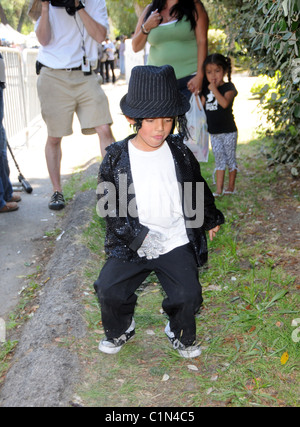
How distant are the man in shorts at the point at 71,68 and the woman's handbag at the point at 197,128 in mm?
777

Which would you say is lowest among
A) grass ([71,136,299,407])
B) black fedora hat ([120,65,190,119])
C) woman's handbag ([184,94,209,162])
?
grass ([71,136,299,407])

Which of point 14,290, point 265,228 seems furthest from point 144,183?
point 265,228

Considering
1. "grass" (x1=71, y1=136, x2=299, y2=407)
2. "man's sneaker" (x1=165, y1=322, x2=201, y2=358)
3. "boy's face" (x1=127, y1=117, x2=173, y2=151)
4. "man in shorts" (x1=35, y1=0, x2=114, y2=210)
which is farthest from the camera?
"man in shorts" (x1=35, y1=0, x2=114, y2=210)

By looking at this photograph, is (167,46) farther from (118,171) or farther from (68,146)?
(68,146)

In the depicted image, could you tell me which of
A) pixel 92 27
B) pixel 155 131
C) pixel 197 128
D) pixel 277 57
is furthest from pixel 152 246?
pixel 92 27

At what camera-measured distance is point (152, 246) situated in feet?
9.31

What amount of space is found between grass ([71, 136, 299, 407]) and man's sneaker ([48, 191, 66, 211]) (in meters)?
1.18

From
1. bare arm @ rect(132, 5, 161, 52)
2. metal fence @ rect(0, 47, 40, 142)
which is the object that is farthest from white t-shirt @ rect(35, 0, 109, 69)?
metal fence @ rect(0, 47, 40, 142)

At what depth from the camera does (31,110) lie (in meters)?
10.1

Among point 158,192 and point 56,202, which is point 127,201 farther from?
point 56,202

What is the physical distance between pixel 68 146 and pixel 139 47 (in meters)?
4.15

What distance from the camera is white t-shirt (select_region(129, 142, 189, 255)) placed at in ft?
9.30

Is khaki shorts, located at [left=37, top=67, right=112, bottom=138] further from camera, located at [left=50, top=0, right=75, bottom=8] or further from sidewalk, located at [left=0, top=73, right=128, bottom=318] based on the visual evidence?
camera, located at [left=50, top=0, right=75, bottom=8]
